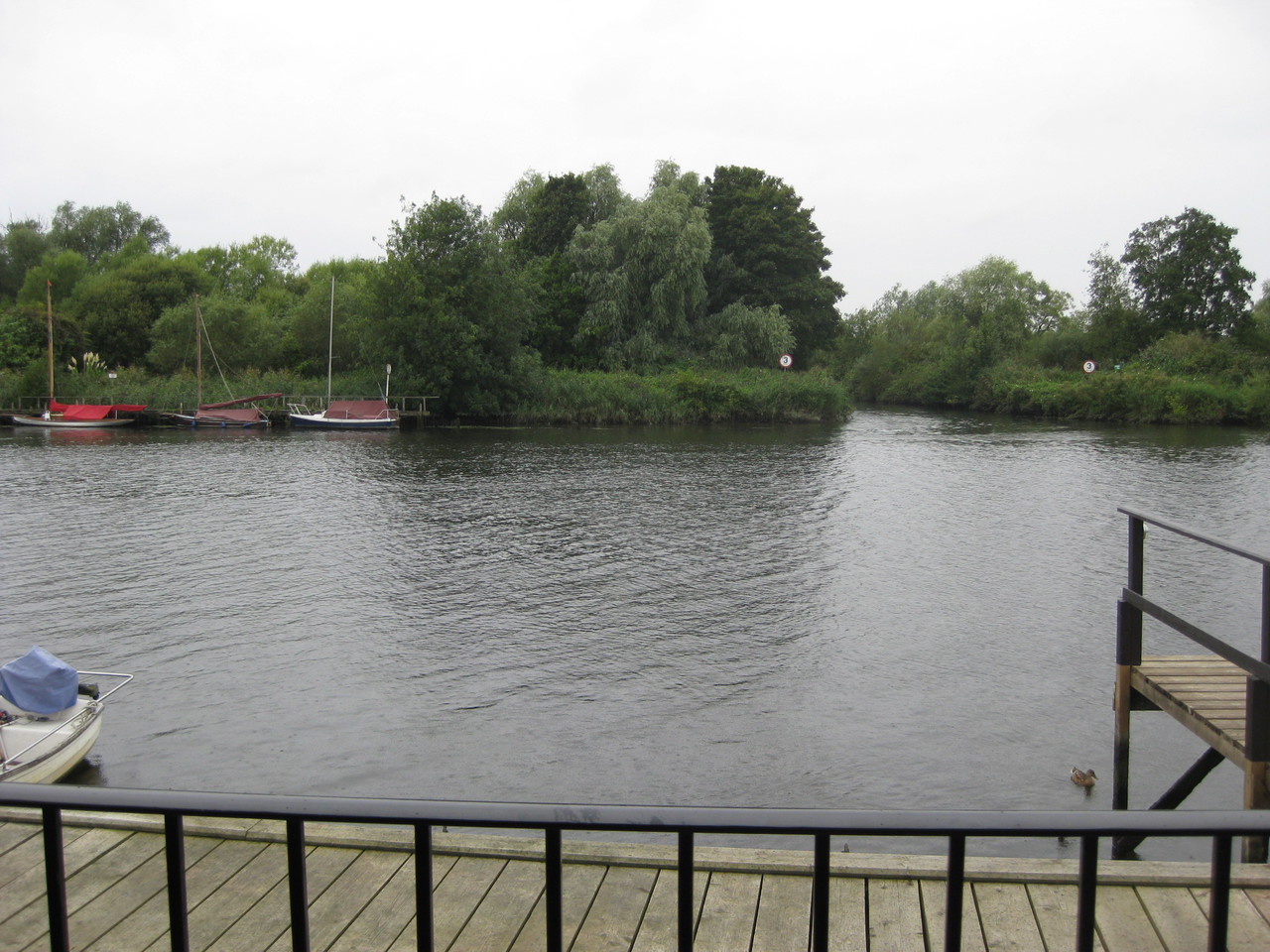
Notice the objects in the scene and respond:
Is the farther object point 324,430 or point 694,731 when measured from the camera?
point 324,430

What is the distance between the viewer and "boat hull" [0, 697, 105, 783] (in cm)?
786

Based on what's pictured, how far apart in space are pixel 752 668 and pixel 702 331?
44.1 metres

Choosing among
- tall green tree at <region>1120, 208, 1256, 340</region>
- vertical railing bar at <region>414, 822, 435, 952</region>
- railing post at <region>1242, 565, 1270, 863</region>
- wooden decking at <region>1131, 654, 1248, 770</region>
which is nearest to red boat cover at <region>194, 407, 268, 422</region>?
wooden decking at <region>1131, 654, 1248, 770</region>

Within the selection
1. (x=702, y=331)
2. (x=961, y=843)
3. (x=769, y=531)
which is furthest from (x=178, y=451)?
(x=961, y=843)

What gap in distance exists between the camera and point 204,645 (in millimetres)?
12352

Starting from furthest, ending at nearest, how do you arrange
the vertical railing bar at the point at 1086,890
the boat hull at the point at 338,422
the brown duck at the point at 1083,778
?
the boat hull at the point at 338,422 < the brown duck at the point at 1083,778 < the vertical railing bar at the point at 1086,890

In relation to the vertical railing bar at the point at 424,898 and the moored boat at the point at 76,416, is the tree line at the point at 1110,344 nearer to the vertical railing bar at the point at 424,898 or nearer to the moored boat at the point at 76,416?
the moored boat at the point at 76,416

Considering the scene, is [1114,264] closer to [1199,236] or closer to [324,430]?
[1199,236]

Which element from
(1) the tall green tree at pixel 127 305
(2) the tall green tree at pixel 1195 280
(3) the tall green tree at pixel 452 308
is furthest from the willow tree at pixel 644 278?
(2) the tall green tree at pixel 1195 280

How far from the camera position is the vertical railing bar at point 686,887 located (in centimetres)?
204

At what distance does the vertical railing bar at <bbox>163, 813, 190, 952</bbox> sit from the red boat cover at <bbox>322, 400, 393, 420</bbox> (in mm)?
43709

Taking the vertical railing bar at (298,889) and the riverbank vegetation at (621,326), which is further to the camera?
the riverbank vegetation at (621,326)

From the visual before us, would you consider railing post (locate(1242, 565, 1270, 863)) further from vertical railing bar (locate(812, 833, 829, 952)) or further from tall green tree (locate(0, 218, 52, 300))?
tall green tree (locate(0, 218, 52, 300))

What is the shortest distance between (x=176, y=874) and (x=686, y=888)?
1.12 metres
